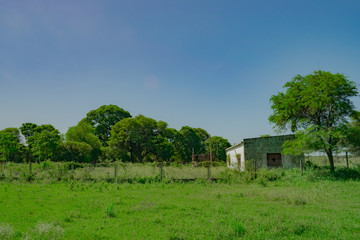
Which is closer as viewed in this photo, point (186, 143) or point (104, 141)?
point (104, 141)

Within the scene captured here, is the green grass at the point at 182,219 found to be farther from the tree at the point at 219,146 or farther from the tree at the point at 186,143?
the tree at the point at 219,146

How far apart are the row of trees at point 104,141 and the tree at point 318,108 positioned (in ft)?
79.4

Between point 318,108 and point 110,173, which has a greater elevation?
point 318,108

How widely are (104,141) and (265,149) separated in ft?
122

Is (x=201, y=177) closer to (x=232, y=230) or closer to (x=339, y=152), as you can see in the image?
(x=339, y=152)

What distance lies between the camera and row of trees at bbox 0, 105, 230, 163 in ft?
113

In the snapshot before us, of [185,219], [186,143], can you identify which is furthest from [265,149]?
[186,143]

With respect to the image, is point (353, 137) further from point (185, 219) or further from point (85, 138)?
point (85, 138)

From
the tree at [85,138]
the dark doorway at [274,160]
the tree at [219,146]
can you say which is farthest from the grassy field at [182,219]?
the tree at [219,146]

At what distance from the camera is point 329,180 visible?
15.6 meters

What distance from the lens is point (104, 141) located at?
4988cm

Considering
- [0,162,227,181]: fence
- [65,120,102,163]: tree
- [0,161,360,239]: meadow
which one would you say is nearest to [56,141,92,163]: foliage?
[65,120,102,163]: tree

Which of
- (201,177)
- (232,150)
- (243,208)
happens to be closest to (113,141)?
(232,150)

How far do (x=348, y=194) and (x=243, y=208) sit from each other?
20.4ft
